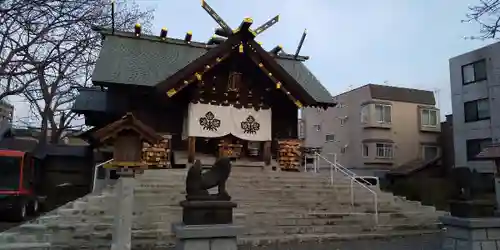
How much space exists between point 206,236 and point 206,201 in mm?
535

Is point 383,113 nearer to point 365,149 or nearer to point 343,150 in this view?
point 365,149

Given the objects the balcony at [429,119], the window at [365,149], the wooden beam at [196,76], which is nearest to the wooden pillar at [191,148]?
the wooden beam at [196,76]

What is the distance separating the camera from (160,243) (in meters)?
8.45

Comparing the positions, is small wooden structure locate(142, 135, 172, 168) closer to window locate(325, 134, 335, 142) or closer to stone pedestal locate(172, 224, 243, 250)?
stone pedestal locate(172, 224, 243, 250)

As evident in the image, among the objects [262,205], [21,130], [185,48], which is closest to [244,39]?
[185,48]

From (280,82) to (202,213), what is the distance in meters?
9.58

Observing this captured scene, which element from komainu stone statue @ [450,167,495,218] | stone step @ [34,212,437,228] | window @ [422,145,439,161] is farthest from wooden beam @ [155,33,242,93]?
window @ [422,145,439,161]

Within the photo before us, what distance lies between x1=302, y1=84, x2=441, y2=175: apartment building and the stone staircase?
52.0 feet

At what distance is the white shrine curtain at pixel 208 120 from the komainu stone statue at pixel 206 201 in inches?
315

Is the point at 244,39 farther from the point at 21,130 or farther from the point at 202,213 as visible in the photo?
the point at 21,130

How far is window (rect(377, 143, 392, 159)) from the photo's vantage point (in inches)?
1113

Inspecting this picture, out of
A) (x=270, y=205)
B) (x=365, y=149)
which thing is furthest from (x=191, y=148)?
(x=365, y=149)

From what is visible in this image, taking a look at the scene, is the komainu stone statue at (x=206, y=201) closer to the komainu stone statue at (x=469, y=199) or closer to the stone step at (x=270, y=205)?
the stone step at (x=270, y=205)

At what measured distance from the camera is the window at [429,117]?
98.8 feet
